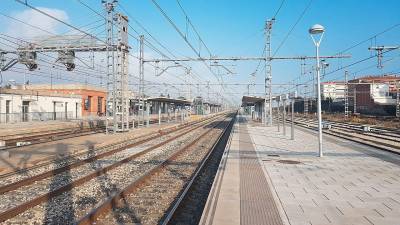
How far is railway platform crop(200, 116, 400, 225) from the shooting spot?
6.51 m

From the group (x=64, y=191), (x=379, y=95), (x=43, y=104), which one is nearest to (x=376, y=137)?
(x=64, y=191)

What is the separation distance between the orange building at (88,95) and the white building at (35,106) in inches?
108

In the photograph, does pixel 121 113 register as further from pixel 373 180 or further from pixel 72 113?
pixel 72 113

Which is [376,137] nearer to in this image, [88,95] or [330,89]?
[88,95]

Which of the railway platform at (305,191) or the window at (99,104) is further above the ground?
the window at (99,104)

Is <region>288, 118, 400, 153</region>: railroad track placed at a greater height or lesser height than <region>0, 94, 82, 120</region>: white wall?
lesser

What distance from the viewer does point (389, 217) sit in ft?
21.2

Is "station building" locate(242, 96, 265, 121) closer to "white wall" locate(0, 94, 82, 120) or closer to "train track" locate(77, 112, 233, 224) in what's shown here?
"white wall" locate(0, 94, 82, 120)

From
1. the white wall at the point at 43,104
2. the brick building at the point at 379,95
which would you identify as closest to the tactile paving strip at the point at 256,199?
the white wall at the point at 43,104

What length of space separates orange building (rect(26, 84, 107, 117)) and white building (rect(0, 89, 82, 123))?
2740 millimetres

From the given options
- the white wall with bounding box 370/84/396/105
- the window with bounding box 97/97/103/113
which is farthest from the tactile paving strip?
the white wall with bounding box 370/84/396/105

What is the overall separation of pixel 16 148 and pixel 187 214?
45.4ft

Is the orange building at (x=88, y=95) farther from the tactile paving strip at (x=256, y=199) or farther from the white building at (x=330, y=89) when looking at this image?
the tactile paving strip at (x=256, y=199)

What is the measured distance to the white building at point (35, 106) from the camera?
39219 millimetres
